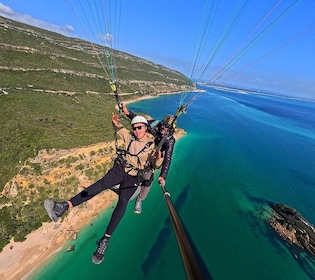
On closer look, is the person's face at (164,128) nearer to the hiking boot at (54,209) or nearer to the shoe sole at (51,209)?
the hiking boot at (54,209)

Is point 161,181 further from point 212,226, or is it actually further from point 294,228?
point 294,228

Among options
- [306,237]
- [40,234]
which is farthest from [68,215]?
[306,237]

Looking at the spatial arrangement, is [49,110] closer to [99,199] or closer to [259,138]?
[99,199]

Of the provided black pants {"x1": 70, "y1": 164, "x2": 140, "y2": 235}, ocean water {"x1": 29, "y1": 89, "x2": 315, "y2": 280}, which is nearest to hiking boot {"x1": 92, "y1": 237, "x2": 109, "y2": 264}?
black pants {"x1": 70, "y1": 164, "x2": 140, "y2": 235}

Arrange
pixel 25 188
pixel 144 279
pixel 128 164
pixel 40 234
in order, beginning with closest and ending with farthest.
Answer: pixel 128 164 < pixel 144 279 < pixel 40 234 < pixel 25 188

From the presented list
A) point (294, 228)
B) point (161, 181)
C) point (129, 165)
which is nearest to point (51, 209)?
point (129, 165)

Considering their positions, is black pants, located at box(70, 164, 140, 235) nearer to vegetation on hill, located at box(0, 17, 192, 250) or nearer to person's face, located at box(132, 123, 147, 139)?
person's face, located at box(132, 123, 147, 139)
